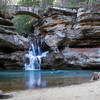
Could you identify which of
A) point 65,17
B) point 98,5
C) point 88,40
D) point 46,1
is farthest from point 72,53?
point 46,1

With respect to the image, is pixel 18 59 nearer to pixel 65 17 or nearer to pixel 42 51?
pixel 42 51

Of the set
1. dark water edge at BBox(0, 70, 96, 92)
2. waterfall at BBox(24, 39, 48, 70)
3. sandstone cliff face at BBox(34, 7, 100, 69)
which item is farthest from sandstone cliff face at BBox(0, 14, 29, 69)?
dark water edge at BBox(0, 70, 96, 92)

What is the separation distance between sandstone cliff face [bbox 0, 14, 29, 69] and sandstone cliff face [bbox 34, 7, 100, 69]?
2986mm

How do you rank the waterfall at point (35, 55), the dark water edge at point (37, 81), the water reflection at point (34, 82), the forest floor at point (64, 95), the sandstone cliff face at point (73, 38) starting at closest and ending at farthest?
1. the forest floor at point (64, 95)
2. the dark water edge at point (37, 81)
3. the water reflection at point (34, 82)
4. the sandstone cliff face at point (73, 38)
5. the waterfall at point (35, 55)

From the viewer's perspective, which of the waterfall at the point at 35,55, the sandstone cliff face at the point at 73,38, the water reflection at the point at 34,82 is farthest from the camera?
the waterfall at the point at 35,55

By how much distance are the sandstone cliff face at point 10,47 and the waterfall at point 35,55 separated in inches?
34.2

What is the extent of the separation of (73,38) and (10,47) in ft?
24.6

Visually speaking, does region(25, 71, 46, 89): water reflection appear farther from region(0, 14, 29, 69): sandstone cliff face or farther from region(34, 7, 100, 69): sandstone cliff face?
region(34, 7, 100, 69): sandstone cliff face

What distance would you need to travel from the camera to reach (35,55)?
22750 mm

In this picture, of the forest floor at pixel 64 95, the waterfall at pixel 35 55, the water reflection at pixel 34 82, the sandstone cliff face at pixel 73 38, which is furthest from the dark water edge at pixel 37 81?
the waterfall at pixel 35 55

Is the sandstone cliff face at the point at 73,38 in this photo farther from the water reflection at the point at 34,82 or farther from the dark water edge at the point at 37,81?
the water reflection at the point at 34,82

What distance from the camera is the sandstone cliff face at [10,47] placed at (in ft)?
68.4

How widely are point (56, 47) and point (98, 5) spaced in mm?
7975

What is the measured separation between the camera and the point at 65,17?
2453cm
